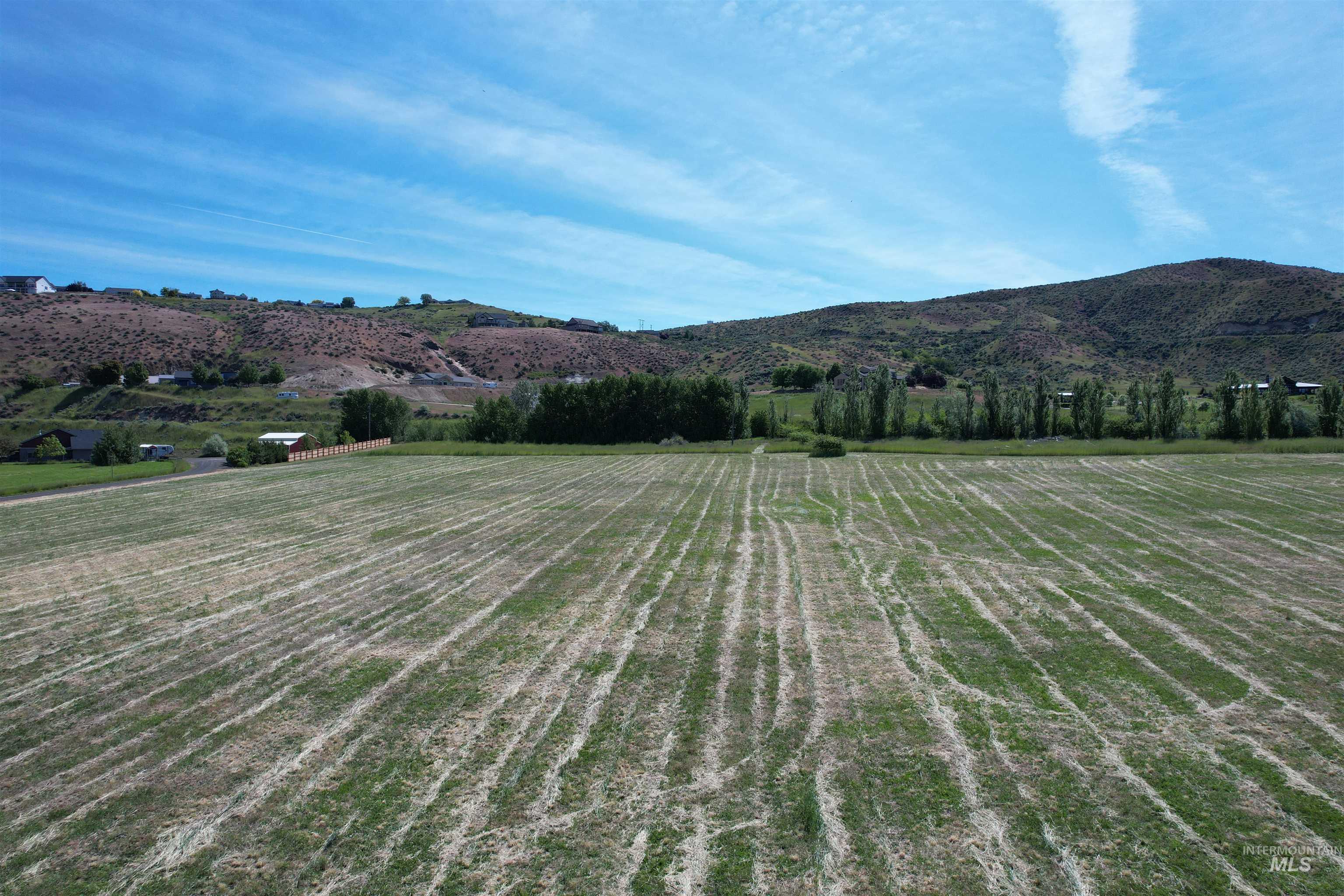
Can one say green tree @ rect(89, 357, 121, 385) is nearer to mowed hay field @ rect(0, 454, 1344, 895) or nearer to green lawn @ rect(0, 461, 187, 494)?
green lawn @ rect(0, 461, 187, 494)

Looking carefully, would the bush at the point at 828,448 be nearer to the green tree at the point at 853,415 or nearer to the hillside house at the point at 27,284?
the green tree at the point at 853,415

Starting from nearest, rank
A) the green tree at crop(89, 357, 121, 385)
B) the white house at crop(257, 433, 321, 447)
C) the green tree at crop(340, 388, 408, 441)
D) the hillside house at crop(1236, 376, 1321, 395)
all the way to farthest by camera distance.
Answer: the white house at crop(257, 433, 321, 447) < the green tree at crop(340, 388, 408, 441) < the hillside house at crop(1236, 376, 1321, 395) < the green tree at crop(89, 357, 121, 385)

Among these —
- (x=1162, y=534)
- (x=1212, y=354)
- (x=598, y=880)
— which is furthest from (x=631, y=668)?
(x=1212, y=354)

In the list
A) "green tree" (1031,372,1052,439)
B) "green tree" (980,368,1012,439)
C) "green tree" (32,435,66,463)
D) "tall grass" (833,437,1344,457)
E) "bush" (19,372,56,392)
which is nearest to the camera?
"tall grass" (833,437,1344,457)

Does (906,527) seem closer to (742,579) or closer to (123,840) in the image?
(742,579)

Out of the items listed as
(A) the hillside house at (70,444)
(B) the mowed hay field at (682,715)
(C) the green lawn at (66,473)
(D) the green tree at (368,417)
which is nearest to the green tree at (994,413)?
(B) the mowed hay field at (682,715)

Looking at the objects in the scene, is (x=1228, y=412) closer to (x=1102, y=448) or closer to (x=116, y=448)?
(x=1102, y=448)

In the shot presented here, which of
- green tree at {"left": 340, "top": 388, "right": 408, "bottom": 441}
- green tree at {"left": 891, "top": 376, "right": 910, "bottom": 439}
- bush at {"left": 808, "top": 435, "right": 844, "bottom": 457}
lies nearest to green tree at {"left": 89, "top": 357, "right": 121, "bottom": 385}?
green tree at {"left": 340, "top": 388, "right": 408, "bottom": 441}
